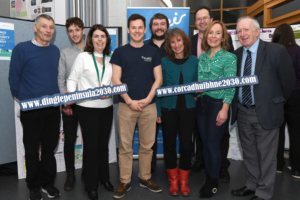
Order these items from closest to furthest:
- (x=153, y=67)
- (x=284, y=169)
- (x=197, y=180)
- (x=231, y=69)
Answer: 1. (x=231, y=69)
2. (x=153, y=67)
3. (x=197, y=180)
4. (x=284, y=169)

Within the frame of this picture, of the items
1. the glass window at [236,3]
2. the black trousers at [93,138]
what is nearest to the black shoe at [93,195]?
the black trousers at [93,138]

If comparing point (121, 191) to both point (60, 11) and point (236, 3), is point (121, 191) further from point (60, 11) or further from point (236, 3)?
point (236, 3)

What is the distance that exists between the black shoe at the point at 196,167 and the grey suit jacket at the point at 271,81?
1.34 m

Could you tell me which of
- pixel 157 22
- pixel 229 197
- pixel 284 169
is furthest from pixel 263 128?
pixel 157 22

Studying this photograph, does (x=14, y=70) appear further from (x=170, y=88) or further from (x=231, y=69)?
(x=231, y=69)

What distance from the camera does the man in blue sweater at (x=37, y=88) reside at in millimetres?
2289

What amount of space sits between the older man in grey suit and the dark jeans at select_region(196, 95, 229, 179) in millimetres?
296

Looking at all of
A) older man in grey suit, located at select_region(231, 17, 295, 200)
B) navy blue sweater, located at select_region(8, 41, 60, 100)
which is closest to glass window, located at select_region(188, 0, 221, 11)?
older man in grey suit, located at select_region(231, 17, 295, 200)

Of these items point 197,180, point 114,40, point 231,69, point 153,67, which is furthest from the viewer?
point 114,40

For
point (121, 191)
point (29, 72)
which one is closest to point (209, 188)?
point (121, 191)

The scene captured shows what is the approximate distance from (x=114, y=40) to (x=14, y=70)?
191 centimetres

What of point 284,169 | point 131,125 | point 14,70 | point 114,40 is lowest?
point 284,169

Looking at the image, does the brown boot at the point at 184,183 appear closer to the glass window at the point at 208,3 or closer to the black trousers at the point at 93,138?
the black trousers at the point at 93,138

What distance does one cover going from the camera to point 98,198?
248 centimetres
